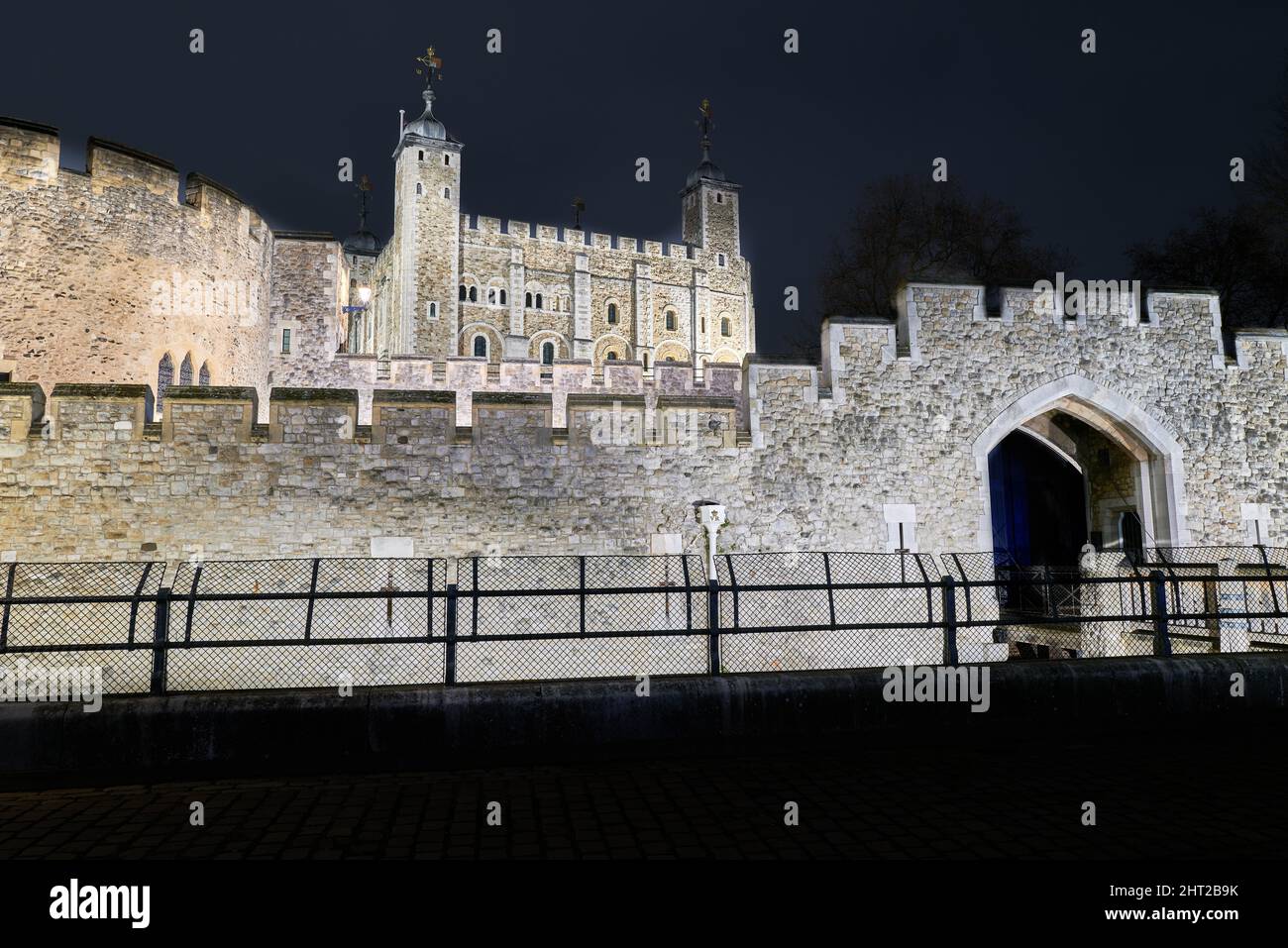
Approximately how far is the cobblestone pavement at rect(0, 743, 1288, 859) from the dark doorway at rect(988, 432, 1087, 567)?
11.0m

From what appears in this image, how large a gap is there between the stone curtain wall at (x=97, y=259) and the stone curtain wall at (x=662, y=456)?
264 cm

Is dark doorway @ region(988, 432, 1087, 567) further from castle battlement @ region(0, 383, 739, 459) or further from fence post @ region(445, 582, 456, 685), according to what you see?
fence post @ region(445, 582, 456, 685)

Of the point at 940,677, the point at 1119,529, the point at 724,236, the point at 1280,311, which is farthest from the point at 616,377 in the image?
the point at 724,236

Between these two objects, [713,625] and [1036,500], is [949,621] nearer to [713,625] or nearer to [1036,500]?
[713,625]

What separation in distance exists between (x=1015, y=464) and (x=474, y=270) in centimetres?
4227

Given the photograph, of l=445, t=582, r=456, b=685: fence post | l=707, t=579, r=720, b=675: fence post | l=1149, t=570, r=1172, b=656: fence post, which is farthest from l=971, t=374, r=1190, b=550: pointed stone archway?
l=445, t=582, r=456, b=685: fence post

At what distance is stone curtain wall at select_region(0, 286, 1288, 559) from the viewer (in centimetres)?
1097

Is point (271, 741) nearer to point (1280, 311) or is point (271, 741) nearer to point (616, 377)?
point (616, 377)

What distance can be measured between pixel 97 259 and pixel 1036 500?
675 inches

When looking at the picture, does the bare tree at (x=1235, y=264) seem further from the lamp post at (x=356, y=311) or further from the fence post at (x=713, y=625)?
the lamp post at (x=356, y=311)

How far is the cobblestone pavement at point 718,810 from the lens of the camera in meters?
3.92

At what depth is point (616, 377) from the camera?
18.8m

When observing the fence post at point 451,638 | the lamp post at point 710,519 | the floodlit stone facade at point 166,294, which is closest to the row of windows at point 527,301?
the floodlit stone facade at point 166,294

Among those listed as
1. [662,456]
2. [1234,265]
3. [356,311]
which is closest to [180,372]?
[662,456]
